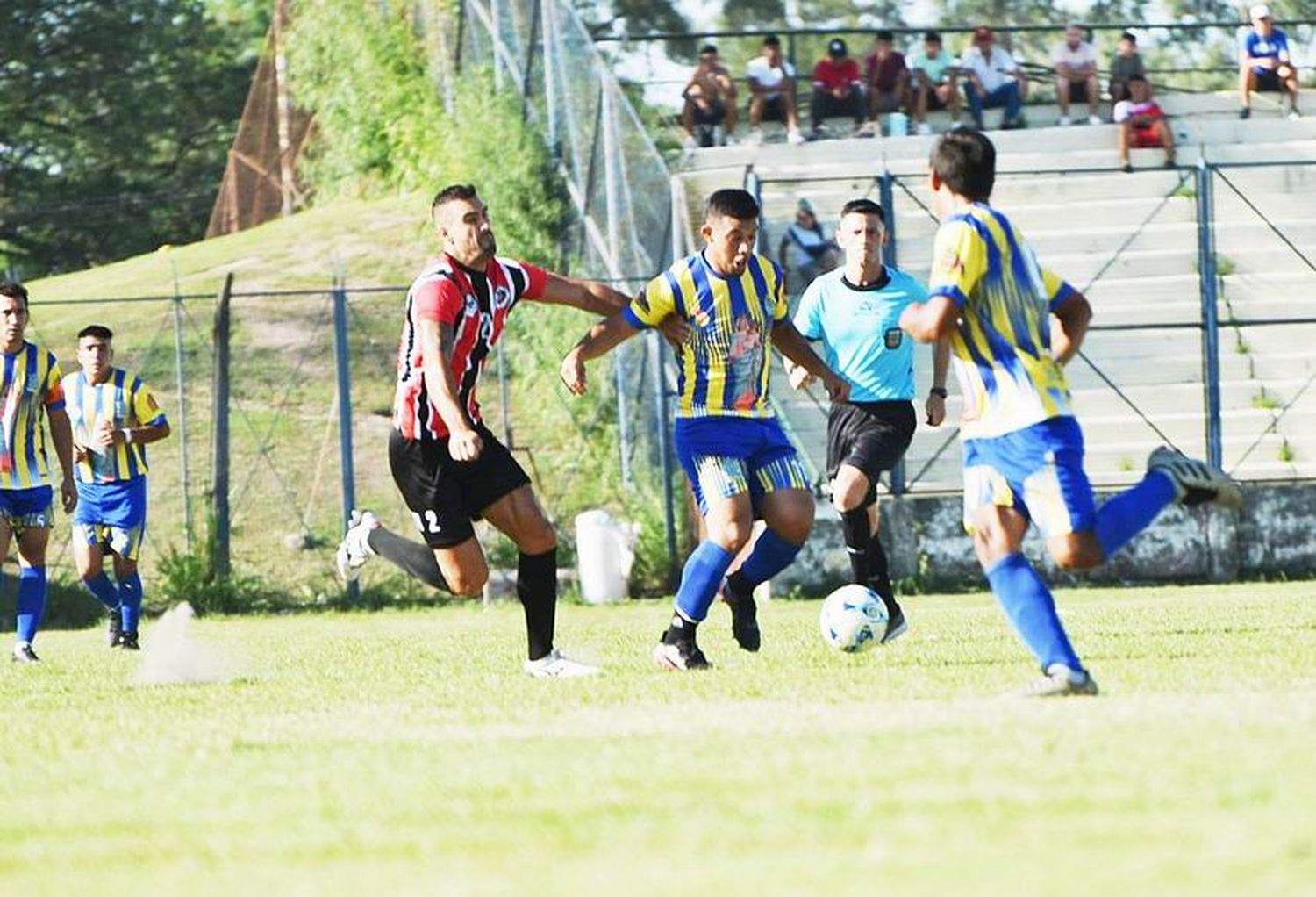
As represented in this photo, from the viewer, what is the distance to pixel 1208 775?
5.69 metres

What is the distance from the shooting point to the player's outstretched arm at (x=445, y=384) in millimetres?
8891

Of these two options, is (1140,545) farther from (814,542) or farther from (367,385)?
(367,385)

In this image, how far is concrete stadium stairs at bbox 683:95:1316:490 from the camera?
70.5 feet

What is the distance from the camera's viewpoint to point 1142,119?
25.5 metres

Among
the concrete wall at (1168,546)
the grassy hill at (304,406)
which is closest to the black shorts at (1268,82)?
the concrete wall at (1168,546)

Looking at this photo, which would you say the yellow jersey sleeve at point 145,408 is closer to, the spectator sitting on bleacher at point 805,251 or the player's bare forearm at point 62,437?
the player's bare forearm at point 62,437

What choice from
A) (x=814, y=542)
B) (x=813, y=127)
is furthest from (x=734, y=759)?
(x=813, y=127)

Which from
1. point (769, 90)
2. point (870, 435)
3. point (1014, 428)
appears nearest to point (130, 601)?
point (870, 435)

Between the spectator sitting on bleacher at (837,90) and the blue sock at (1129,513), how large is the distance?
60.5 ft

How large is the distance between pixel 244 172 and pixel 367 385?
15.1 meters

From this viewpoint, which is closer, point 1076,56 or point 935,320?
point 935,320

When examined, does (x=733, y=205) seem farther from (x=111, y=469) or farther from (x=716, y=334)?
(x=111, y=469)

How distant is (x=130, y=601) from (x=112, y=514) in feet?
2.05

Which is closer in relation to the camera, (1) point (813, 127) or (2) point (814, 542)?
(2) point (814, 542)
